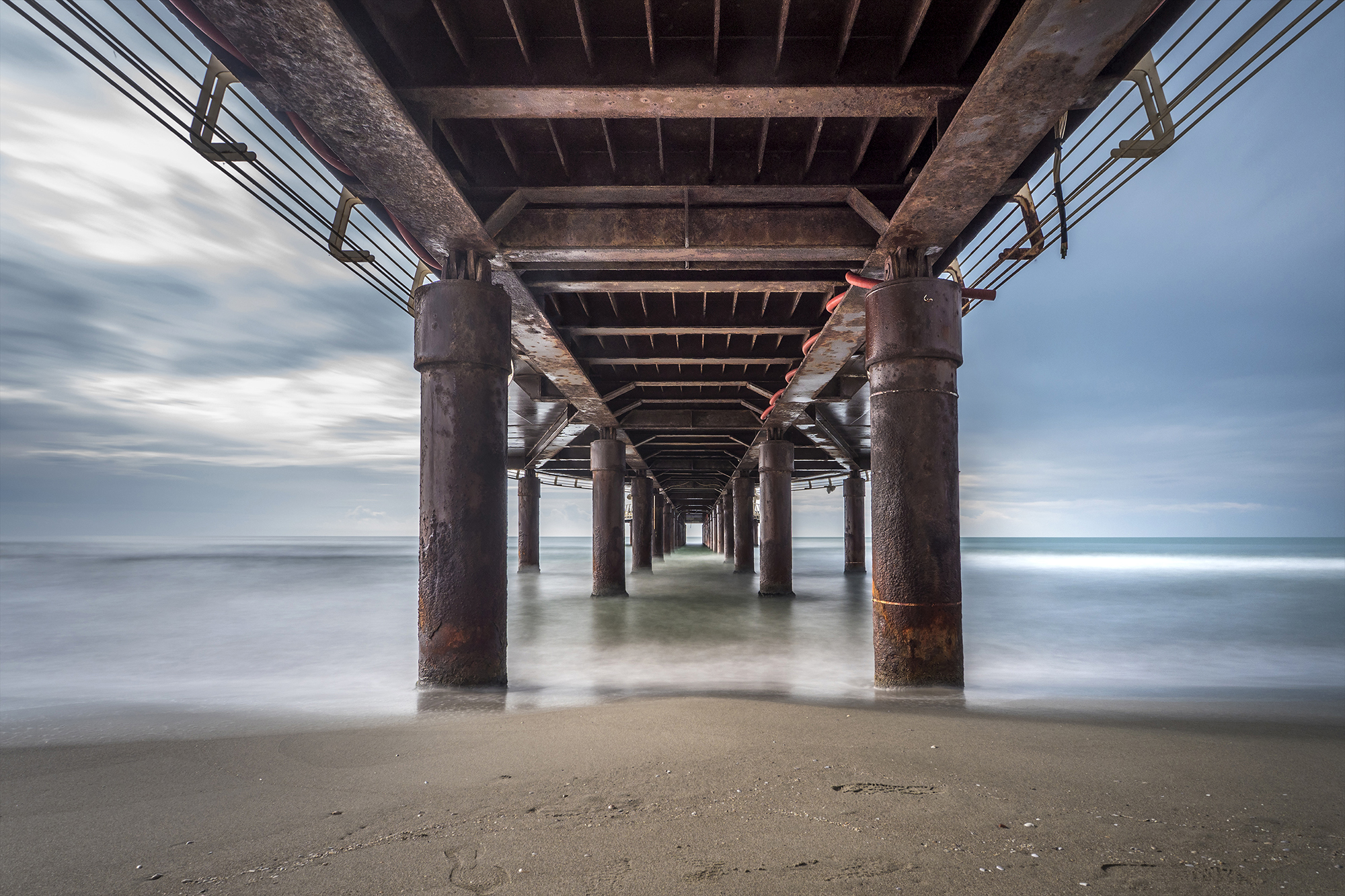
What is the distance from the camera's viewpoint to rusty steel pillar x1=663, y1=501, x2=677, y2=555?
48.1 metres

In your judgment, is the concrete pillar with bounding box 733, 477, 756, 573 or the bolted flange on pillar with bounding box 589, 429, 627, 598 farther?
the concrete pillar with bounding box 733, 477, 756, 573

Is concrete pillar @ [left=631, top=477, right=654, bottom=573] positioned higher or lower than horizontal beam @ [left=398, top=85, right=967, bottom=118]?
lower

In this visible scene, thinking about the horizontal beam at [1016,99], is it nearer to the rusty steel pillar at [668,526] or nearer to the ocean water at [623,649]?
the ocean water at [623,649]

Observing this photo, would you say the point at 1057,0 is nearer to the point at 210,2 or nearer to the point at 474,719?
the point at 210,2

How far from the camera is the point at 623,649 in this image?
375 inches

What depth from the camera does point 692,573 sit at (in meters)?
26.3

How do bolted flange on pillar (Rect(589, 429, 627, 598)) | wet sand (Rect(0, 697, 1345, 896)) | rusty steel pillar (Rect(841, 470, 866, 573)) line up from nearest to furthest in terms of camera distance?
1. wet sand (Rect(0, 697, 1345, 896))
2. bolted flange on pillar (Rect(589, 429, 627, 598))
3. rusty steel pillar (Rect(841, 470, 866, 573))

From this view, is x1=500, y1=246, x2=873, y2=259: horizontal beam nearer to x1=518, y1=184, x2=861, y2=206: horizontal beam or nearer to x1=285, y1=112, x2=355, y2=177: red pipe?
x1=518, y1=184, x2=861, y2=206: horizontal beam

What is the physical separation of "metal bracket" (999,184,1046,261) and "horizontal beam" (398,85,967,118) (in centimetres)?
164

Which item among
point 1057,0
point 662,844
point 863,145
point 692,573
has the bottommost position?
point 692,573

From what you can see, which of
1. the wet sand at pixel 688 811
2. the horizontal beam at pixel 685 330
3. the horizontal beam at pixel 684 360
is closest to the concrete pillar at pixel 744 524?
the horizontal beam at pixel 684 360

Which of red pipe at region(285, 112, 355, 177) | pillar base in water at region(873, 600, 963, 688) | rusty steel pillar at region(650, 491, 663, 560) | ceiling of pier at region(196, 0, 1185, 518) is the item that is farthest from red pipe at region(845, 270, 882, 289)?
rusty steel pillar at region(650, 491, 663, 560)

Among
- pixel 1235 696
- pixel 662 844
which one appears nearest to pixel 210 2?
pixel 662 844

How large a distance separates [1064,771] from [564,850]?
2579 mm
